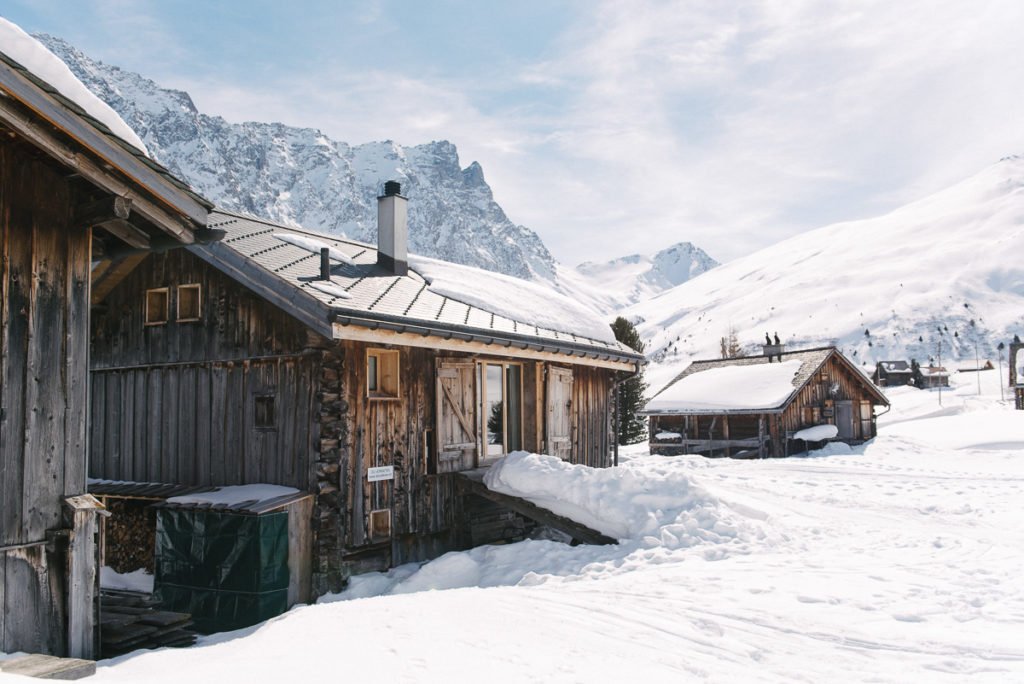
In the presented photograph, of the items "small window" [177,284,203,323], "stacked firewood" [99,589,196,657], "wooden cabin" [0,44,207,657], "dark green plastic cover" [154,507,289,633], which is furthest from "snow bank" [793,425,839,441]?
"wooden cabin" [0,44,207,657]

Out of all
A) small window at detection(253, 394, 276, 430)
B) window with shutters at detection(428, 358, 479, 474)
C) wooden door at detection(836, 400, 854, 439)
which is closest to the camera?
small window at detection(253, 394, 276, 430)

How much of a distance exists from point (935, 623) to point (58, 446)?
7.03m

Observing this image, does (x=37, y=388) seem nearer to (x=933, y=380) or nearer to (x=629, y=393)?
(x=629, y=393)

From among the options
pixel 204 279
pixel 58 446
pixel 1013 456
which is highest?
pixel 204 279

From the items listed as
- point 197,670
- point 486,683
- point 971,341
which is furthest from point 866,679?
point 971,341

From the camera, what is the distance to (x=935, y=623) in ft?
20.7

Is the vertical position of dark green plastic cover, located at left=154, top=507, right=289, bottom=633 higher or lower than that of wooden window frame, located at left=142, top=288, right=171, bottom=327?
lower

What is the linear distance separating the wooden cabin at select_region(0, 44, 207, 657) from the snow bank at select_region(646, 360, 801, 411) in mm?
23421

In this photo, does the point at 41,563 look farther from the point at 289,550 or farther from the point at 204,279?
the point at 204,279

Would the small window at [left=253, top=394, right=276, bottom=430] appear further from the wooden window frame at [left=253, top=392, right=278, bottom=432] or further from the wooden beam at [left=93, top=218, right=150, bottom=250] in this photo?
the wooden beam at [left=93, top=218, right=150, bottom=250]

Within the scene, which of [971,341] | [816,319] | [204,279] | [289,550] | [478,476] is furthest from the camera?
[816,319]

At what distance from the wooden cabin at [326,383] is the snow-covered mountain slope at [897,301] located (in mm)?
79435

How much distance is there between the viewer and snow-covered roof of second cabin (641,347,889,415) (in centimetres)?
2670

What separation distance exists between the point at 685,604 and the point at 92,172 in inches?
233
